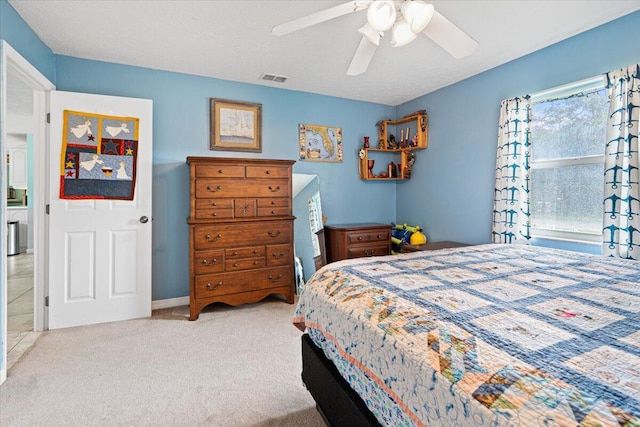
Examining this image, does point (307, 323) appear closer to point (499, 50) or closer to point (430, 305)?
point (430, 305)

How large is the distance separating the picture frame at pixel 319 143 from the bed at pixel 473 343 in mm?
2495

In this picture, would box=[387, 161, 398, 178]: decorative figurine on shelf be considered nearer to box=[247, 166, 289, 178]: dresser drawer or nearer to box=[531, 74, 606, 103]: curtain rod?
box=[247, 166, 289, 178]: dresser drawer

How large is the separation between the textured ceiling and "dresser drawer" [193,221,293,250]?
159cm

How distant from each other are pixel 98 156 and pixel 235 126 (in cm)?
135

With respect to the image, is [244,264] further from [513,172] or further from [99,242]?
[513,172]

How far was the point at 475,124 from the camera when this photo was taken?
341cm

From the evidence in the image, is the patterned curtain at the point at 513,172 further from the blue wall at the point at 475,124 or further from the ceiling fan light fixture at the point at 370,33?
the ceiling fan light fixture at the point at 370,33

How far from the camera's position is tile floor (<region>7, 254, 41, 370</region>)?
2442 mm

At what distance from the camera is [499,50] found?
282 centimetres

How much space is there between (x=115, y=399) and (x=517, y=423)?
2.09 m

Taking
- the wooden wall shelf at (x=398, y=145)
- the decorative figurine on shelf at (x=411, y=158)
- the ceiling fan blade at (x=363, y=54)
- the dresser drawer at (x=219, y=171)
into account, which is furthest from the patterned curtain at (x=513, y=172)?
the dresser drawer at (x=219, y=171)

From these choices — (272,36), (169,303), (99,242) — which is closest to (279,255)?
(169,303)

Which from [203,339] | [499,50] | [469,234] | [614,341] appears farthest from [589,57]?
[203,339]

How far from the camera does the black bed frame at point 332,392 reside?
1156 millimetres
